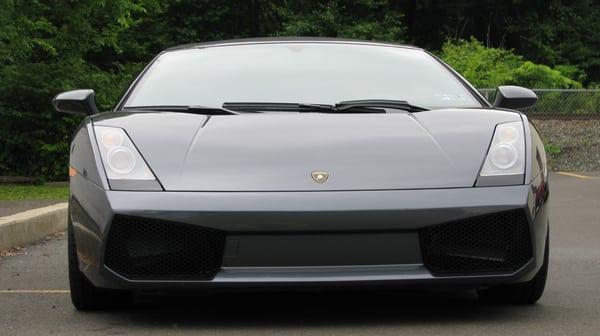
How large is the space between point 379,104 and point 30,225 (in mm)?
4433

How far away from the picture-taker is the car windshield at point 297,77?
4.98 meters

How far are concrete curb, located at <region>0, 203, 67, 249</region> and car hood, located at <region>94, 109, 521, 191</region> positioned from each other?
11.3 feet

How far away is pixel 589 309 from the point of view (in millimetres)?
4824

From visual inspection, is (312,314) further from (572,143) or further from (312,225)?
(572,143)

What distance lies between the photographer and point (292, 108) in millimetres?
4805

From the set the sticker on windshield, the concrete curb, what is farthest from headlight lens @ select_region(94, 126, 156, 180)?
the concrete curb

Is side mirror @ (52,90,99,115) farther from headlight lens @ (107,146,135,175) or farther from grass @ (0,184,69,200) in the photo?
grass @ (0,184,69,200)

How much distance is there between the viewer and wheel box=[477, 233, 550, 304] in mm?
4707

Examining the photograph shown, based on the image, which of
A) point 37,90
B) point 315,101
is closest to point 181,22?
point 37,90

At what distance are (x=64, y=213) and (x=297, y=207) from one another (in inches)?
232

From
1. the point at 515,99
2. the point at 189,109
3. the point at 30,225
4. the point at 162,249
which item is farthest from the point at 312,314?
the point at 30,225

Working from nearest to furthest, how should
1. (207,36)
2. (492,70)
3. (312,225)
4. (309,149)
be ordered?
(312,225) < (309,149) < (492,70) < (207,36)

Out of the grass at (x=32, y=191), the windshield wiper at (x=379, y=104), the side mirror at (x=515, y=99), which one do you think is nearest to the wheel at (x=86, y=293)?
the windshield wiper at (x=379, y=104)

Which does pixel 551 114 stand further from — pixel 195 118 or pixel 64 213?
pixel 195 118
